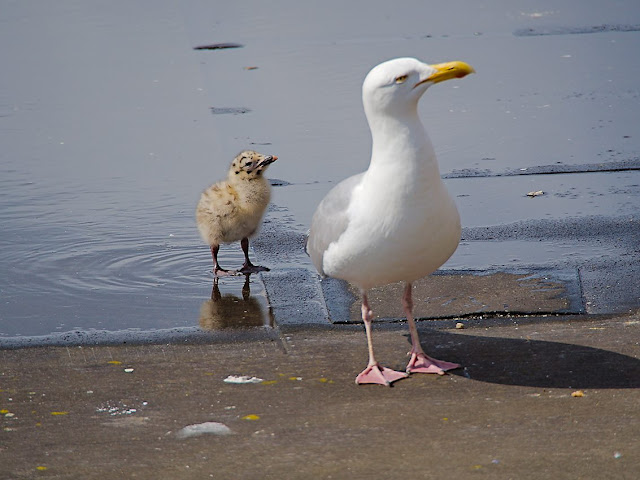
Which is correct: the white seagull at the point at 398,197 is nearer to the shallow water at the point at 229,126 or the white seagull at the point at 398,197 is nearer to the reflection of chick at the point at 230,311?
the reflection of chick at the point at 230,311

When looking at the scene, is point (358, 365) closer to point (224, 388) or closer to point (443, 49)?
point (224, 388)

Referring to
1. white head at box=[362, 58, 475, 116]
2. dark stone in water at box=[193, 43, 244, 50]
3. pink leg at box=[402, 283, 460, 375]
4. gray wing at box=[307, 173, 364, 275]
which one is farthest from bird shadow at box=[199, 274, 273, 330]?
dark stone in water at box=[193, 43, 244, 50]

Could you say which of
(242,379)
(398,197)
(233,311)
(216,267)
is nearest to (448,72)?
(398,197)

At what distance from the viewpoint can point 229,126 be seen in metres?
10.7

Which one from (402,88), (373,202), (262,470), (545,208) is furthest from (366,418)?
(545,208)

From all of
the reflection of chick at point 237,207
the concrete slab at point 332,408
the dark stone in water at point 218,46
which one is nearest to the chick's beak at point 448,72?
the concrete slab at point 332,408

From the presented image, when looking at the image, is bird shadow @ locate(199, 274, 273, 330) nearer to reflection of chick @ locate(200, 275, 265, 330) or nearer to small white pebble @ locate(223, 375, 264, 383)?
reflection of chick @ locate(200, 275, 265, 330)

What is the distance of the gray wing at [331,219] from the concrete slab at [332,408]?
1.94 ft

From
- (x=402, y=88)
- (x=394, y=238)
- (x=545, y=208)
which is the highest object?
(x=402, y=88)

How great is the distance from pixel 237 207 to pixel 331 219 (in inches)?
93.2

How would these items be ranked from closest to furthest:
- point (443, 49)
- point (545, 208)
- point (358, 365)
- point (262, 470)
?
point (262, 470), point (358, 365), point (545, 208), point (443, 49)

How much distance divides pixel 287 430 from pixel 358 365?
0.91m

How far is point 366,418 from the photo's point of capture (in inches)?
187

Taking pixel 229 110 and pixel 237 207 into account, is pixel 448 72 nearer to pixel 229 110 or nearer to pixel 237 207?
pixel 237 207
